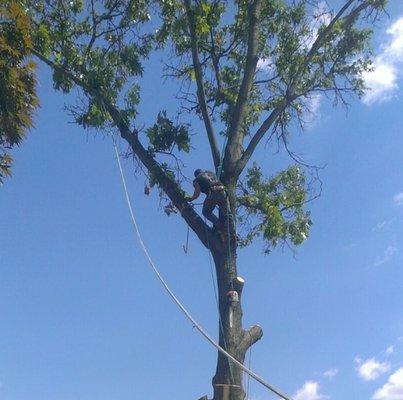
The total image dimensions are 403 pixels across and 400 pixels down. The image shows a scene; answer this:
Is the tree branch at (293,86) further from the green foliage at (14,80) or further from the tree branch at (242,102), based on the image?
the green foliage at (14,80)

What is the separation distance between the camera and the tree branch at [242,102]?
11.3 m

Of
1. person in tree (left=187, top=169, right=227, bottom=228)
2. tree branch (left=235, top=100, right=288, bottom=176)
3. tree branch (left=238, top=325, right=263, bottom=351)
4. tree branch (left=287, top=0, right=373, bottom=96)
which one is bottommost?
tree branch (left=238, top=325, right=263, bottom=351)

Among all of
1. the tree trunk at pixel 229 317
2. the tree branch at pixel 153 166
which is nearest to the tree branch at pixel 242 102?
the tree trunk at pixel 229 317

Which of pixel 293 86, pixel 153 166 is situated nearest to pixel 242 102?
pixel 293 86

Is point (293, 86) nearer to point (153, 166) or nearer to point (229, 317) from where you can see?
point (153, 166)

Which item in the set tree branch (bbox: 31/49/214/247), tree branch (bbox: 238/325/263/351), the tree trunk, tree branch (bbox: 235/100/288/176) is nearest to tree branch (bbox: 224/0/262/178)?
tree branch (bbox: 235/100/288/176)

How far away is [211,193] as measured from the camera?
10.8 m

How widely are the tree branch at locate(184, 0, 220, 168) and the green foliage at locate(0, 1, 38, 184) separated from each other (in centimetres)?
245

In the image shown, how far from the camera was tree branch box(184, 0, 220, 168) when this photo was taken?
11531 mm

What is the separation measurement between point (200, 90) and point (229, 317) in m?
3.56

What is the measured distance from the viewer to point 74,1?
13430 mm

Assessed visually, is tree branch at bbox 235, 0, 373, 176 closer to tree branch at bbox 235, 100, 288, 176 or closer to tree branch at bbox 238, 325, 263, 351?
tree branch at bbox 235, 100, 288, 176

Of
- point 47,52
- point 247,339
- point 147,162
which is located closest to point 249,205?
point 147,162

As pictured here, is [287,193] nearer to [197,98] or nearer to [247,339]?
[197,98]
